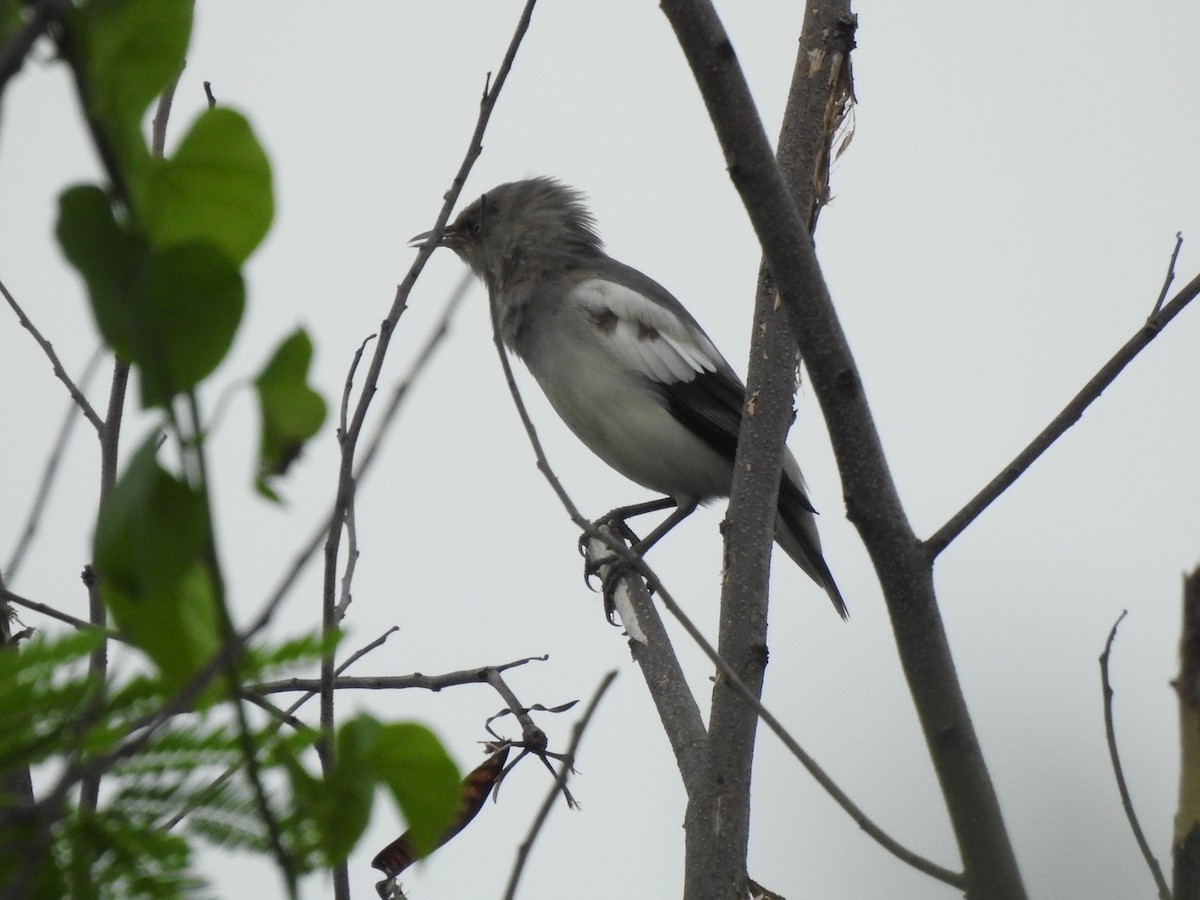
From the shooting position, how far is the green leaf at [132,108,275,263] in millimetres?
1035

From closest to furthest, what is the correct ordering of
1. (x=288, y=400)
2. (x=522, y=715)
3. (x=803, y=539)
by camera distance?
1. (x=288, y=400)
2. (x=522, y=715)
3. (x=803, y=539)

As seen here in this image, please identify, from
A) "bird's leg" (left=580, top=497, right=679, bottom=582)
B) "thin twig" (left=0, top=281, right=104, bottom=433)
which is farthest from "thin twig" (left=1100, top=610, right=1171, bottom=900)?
"bird's leg" (left=580, top=497, right=679, bottom=582)

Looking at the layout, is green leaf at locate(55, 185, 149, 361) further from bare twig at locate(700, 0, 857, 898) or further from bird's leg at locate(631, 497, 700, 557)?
bird's leg at locate(631, 497, 700, 557)

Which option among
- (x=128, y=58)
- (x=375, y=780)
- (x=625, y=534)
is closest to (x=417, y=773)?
(x=375, y=780)

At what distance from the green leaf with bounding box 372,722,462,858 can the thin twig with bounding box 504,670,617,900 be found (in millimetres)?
328

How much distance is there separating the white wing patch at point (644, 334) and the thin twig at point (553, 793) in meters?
5.72

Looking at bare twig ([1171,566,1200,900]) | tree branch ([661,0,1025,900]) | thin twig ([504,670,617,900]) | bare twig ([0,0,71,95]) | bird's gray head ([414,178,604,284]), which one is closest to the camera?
bare twig ([0,0,71,95])

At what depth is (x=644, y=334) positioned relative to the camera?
747 centimetres

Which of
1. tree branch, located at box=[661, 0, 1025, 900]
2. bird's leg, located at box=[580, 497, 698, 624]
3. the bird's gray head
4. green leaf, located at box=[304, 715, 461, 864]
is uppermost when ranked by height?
the bird's gray head

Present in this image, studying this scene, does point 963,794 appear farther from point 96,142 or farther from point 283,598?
point 96,142

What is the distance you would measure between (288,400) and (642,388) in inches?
246

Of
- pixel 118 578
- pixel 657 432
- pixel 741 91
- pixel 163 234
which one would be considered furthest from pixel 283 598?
pixel 657 432

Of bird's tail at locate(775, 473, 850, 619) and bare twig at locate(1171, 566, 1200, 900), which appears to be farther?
bird's tail at locate(775, 473, 850, 619)

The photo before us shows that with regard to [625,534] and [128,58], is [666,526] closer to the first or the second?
[625,534]
